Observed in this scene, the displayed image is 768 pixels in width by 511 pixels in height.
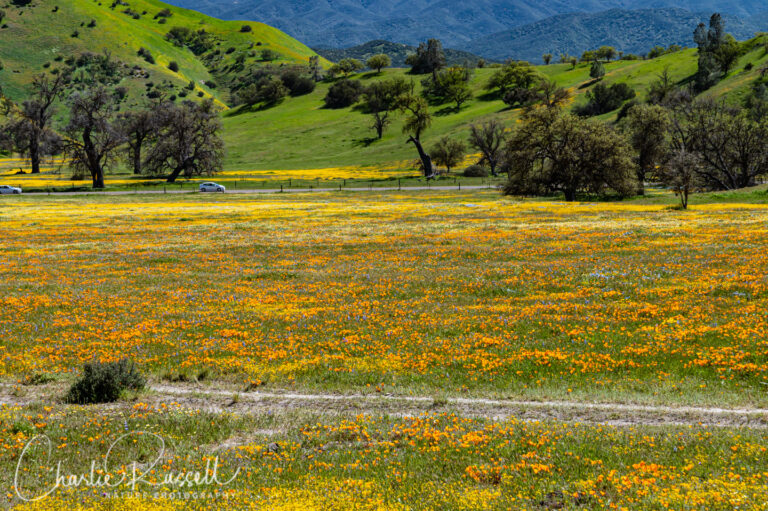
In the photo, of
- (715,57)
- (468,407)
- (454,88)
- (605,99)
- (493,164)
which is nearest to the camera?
(468,407)

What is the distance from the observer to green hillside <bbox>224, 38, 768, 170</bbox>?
14350 centimetres

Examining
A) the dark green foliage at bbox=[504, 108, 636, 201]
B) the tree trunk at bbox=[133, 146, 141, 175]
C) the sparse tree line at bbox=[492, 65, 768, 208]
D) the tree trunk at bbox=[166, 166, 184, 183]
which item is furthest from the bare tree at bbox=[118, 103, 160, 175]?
the sparse tree line at bbox=[492, 65, 768, 208]

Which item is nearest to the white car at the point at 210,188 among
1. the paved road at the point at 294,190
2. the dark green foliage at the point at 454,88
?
the paved road at the point at 294,190

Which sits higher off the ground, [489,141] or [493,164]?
[489,141]

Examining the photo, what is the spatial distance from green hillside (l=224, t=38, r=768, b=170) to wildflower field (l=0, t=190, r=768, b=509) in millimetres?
113511

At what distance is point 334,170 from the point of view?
131m

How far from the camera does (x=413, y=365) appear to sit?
12.5 meters

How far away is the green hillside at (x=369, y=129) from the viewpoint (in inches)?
5650

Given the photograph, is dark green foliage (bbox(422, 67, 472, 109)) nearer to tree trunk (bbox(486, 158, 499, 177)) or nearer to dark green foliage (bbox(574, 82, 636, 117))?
dark green foliage (bbox(574, 82, 636, 117))

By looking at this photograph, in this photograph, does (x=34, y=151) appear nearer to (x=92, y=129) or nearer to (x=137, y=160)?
(x=137, y=160)

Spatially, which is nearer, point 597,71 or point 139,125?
point 139,125

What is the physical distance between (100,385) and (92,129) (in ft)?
302

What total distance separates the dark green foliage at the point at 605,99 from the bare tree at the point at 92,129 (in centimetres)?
11748
